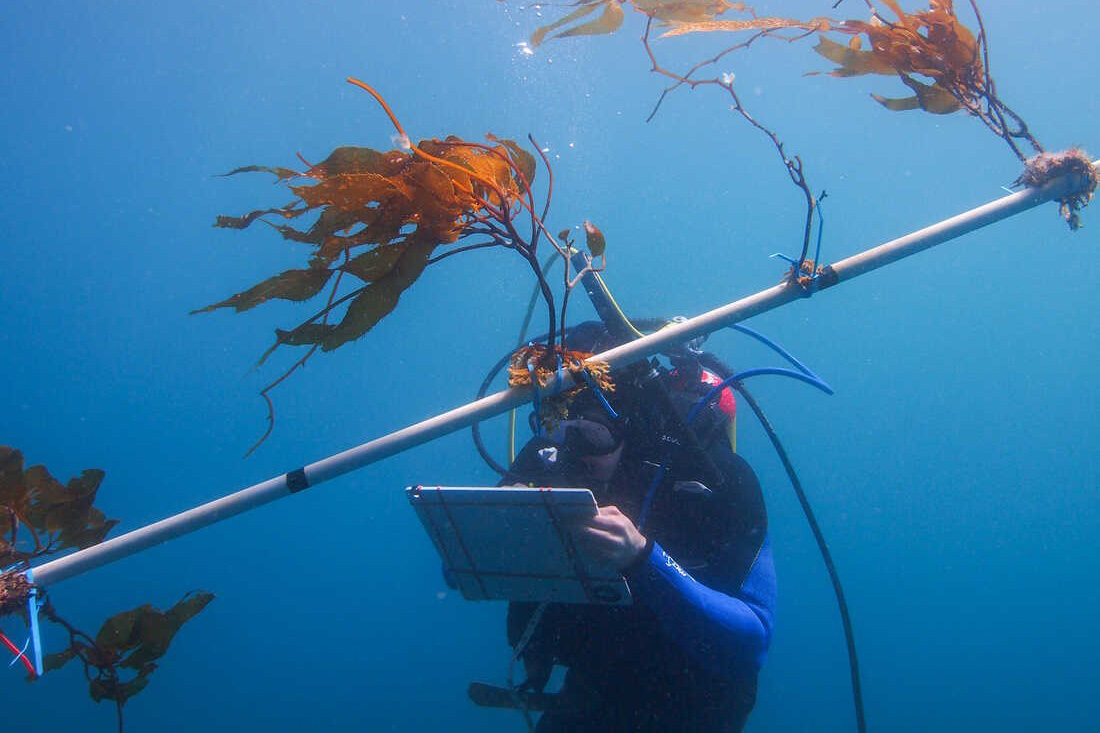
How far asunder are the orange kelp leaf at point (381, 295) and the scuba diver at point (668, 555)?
1059 millimetres

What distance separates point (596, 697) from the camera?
2889 mm

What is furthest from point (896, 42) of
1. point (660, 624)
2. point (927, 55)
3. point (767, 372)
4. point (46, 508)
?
point (46, 508)

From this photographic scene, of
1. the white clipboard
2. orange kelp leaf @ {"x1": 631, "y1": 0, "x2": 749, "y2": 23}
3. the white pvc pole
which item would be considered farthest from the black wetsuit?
orange kelp leaf @ {"x1": 631, "y1": 0, "x2": 749, "y2": 23}

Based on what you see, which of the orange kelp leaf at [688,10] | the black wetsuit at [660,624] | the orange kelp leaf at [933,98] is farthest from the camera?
the black wetsuit at [660,624]

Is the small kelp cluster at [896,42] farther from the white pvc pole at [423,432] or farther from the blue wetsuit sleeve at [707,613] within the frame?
the blue wetsuit sleeve at [707,613]

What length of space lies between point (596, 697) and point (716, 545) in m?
1.06

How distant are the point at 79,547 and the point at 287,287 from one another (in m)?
1.55

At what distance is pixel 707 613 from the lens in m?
2.23

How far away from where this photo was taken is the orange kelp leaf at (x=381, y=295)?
1477 millimetres

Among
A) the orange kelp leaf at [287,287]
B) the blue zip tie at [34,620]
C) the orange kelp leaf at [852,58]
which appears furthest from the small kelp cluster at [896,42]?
the blue zip tie at [34,620]

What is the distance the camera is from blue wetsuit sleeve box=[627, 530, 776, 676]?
2.11 m

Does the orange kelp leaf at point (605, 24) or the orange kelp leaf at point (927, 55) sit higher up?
the orange kelp leaf at point (605, 24)

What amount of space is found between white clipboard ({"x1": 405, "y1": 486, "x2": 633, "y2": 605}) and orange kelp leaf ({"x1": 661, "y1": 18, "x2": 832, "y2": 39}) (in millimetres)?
1572

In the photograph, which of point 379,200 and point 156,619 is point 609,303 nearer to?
point 379,200
